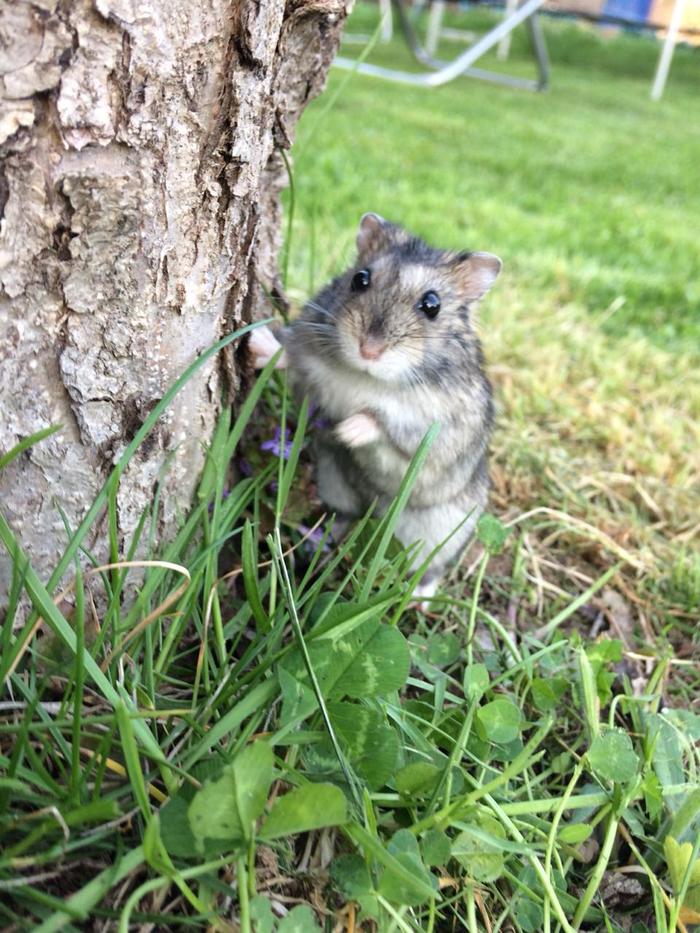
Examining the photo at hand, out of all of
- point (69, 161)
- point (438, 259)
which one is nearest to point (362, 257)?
point (438, 259)

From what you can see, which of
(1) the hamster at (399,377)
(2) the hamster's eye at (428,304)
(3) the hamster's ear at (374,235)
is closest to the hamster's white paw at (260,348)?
(1) the hamster at (399,377)

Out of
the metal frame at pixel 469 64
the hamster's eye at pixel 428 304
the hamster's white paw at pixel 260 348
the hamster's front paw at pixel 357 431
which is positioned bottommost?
the hamster's front paw at pixel 357 431

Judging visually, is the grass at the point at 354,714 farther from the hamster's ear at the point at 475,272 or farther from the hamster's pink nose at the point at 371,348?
the hamster's ear at the point at 475,272

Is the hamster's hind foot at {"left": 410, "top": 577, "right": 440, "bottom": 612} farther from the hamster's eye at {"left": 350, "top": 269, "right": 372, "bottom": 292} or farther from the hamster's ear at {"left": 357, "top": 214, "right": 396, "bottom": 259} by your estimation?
the hamster's ear at {"left": 357, "top": 214, "right": 396, "bottom": 259}

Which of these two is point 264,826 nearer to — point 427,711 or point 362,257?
point 427,711

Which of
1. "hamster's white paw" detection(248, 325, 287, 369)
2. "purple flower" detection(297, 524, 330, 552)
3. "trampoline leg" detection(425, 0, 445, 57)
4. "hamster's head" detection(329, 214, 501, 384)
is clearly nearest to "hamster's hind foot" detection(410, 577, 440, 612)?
"purple flower" detection(297, 524, 330, 552)

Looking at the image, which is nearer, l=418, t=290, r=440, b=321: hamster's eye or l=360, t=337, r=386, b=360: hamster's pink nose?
l=360, t=337, r=386, b=360: hamster's pink nose

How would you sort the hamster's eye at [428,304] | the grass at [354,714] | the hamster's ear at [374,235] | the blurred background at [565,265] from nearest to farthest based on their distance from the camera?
the grass at [354,714], the hamster's eye at [428,304], the hamster's ear at [374,235], the blurred background at [565,265]
